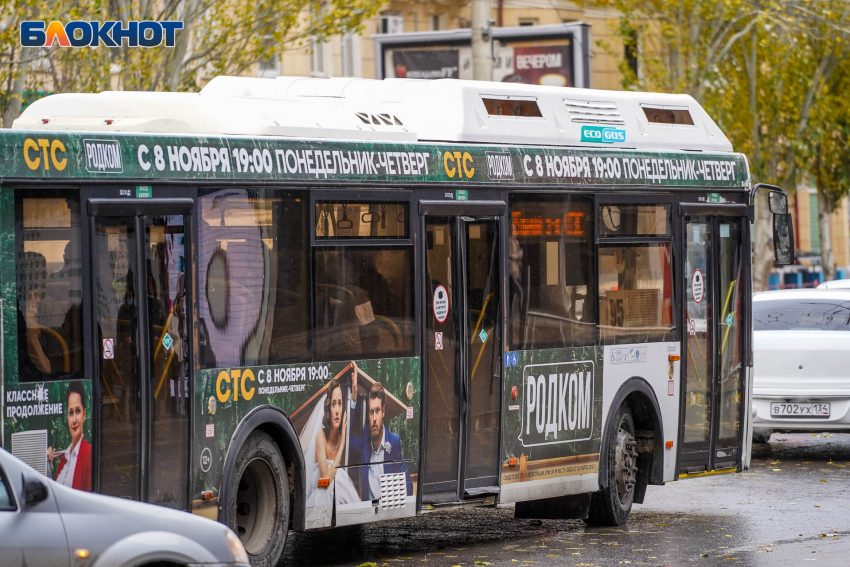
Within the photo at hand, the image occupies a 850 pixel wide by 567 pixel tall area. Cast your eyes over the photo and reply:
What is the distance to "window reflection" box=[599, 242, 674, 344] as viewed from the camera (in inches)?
467

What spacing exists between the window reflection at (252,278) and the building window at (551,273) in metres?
1.98

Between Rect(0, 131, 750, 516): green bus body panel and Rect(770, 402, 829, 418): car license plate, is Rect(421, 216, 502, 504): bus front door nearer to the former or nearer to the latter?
Rect(0, 131, 750, 516): green bus body panel

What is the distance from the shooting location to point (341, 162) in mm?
9859

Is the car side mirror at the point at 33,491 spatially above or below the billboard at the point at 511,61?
below

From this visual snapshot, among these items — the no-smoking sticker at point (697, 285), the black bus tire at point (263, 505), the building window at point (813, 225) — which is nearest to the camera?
the black bus tire at point (263, 505)

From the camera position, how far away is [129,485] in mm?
8406

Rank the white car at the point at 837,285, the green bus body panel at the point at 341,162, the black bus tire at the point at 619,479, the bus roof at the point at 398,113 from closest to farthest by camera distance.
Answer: the green bus body panel at the point at 341,162
the bus roof at the point at 398,113
the black bus tire at the point at 619,479
the white car at the point at 837,285

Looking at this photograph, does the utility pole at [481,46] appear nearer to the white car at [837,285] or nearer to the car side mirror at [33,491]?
the white car at [837,285]

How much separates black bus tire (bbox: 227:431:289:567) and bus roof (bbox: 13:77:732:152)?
1829mm

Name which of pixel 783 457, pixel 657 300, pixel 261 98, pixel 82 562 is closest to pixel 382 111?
pixel 261 98

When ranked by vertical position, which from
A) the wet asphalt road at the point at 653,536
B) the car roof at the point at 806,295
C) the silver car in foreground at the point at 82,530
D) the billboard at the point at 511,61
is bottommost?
the wet asphalt road at the point at 653,536

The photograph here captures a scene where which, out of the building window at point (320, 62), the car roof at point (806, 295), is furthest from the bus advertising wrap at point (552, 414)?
the building window at point (320, 62)

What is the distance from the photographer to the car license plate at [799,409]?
16.2 m

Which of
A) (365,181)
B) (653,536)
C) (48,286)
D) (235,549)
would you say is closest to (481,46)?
(653,536)
